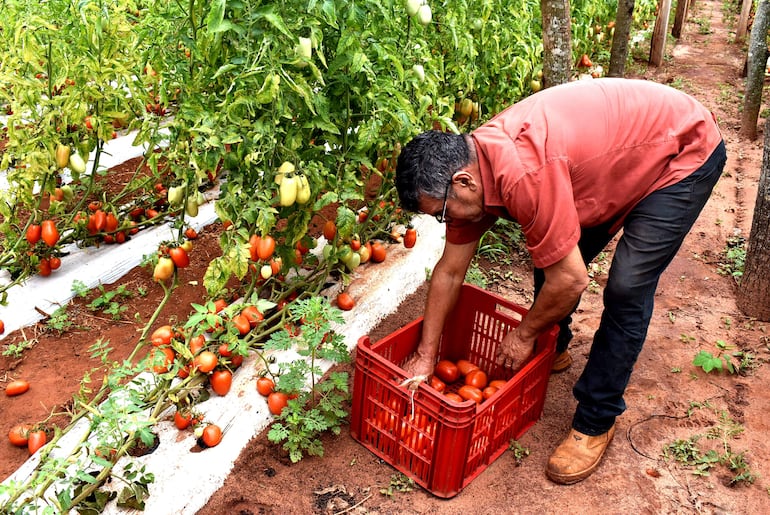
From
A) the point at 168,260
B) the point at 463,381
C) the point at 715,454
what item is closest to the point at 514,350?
the point at 463,381

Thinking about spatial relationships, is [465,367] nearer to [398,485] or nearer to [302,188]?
[398,485]

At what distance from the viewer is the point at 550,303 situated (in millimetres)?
2238

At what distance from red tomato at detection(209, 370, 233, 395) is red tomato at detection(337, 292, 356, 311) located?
Result: 72cm

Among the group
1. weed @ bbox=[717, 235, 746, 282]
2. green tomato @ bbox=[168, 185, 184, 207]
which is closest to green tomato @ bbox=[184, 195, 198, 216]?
green tomato @ bbox=[168, 185, 184, 207]

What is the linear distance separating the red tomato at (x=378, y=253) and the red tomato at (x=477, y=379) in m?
0.96

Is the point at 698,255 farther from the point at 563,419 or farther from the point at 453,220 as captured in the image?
the point at 453,220

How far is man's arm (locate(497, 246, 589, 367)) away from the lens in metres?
2.12

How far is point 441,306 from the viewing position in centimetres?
260

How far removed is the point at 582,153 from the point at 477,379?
3.58 ft

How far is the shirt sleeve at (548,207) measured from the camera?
6.59ft

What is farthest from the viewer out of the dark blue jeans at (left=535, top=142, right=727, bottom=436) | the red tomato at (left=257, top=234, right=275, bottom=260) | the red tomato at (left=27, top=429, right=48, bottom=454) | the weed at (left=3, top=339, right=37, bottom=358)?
the weed at (left=3, top=339, right=37, bottom=358)

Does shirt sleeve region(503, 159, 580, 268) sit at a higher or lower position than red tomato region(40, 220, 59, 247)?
higher

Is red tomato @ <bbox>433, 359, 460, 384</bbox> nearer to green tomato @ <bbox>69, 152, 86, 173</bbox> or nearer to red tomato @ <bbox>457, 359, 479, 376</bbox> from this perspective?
red tomato @ <bbox>457, 359, 479, 376</bbox>

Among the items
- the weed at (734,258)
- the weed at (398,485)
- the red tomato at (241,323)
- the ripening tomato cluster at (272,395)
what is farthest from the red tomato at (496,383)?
the weed at (734,258)
